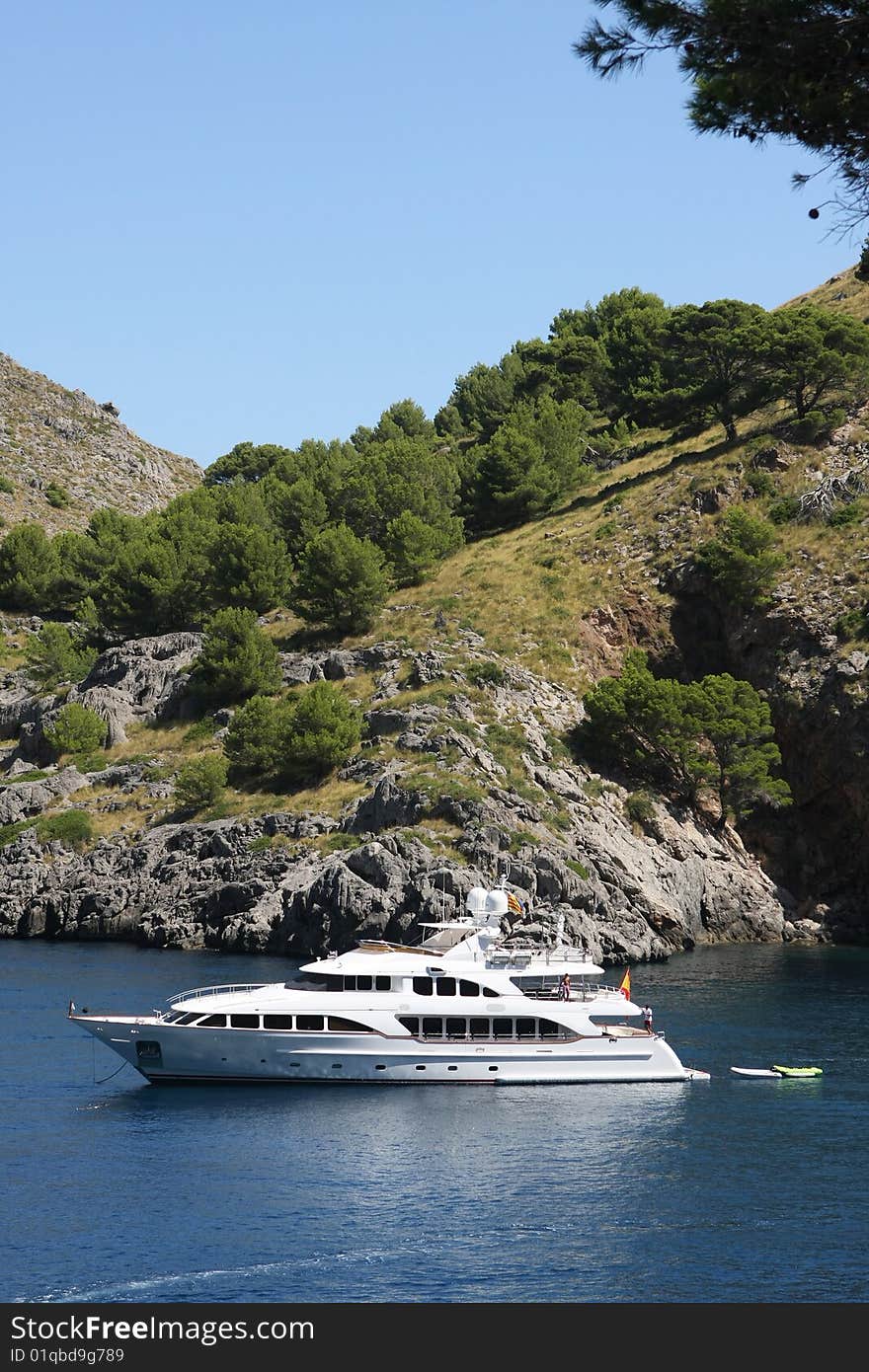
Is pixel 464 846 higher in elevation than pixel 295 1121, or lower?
higher

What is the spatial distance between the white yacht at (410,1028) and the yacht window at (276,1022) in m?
0.04

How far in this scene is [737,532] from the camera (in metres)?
122

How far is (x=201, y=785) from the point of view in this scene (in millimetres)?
108750

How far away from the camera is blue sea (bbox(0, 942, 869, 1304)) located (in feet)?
124

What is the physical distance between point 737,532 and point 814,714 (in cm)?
1813

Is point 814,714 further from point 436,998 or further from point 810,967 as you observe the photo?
point 436,998

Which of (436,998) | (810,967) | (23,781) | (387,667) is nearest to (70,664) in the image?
(23,781)

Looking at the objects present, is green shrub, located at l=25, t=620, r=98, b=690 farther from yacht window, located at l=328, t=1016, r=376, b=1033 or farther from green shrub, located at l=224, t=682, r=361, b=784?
yacht window, located at l=328, t=1016, r=376, b=1033

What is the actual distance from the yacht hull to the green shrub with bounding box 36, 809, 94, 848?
1967 inches

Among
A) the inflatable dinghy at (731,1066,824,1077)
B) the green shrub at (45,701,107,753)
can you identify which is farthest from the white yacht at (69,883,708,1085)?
the green shrub at (45,701,107,753)

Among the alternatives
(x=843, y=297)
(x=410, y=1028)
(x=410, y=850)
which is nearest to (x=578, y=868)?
(x=410, y=850)

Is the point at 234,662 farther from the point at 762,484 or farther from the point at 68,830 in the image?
the point at 762,484

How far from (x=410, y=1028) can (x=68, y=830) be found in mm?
54395
